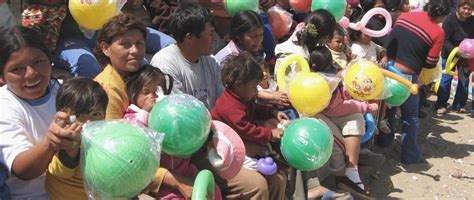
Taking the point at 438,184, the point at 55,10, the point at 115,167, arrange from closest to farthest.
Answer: the point at 115,167 < the point at 55,10 < the point at 438,184

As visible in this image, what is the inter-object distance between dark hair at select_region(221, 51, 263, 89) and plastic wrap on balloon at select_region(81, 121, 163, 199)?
112 centimetres

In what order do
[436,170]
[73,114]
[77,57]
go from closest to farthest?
[73,114] < [77,57] < [436,170]

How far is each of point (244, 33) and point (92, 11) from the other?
121 cm

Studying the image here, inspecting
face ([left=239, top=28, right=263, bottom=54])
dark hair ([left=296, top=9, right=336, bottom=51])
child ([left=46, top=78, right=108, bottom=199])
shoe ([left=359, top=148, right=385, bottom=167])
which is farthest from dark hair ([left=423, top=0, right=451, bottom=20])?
child ([left=46, top=78, right=108, bottom=199])

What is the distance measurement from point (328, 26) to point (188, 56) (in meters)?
1.50

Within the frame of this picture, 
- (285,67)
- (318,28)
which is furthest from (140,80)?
(318,28)

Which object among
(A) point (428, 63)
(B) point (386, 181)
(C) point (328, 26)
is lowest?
(B) point (386, 181)

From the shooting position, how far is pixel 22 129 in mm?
2361

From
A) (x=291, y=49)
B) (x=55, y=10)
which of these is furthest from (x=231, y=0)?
(x=55, y=10)

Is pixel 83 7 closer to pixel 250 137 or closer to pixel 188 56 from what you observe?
pixel 188 56

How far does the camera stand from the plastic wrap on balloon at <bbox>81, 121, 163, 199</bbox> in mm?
2117

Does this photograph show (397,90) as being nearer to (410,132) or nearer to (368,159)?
(368,159)

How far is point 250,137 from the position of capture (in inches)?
127

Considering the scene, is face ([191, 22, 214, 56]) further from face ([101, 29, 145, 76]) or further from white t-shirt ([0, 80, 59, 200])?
white t-shirt ([0, 80, 59, 200])
